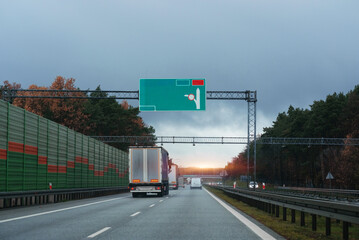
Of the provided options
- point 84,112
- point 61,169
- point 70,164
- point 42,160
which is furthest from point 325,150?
point 42,160

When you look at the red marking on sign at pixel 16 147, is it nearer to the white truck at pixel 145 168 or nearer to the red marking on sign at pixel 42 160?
the red marking on sign at pixel 42 160

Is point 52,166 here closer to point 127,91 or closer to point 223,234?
point 127,91

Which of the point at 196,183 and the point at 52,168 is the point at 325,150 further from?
the point at 52,168

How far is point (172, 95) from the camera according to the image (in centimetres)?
3009

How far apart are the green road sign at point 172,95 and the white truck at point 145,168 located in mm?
3353

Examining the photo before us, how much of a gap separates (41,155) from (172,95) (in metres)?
10.0

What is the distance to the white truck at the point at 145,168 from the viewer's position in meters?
31.7

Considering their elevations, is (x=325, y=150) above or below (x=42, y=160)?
above

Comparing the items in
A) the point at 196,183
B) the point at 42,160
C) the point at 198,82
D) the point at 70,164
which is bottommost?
the point at 196,183

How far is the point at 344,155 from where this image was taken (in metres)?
55.7

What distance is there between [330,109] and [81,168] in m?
55.3

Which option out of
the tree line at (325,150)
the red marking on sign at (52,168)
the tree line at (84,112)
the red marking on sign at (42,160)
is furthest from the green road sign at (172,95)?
the tree line at (325,150)

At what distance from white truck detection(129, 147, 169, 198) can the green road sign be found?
3353 millimetres

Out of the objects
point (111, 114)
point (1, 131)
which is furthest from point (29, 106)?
point (1, 131)
